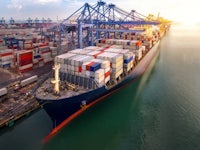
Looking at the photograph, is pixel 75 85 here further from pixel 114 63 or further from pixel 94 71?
pixel 114 63

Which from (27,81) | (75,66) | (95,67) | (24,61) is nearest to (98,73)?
(95,67)

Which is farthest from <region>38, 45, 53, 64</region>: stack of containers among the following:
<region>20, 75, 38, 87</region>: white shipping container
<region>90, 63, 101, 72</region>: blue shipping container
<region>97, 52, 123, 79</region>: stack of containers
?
<region>90, 63, 101, 72</region>: blue shipping container

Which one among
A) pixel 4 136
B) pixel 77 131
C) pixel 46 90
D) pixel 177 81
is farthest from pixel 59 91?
pixel 177 81

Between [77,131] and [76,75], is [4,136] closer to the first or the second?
[77,131]

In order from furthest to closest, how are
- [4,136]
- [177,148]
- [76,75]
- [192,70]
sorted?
[192,70] < [76,75] < [4,136] < [177,148]

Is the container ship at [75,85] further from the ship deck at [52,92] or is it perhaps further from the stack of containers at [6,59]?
the stack of containers at [6,59]

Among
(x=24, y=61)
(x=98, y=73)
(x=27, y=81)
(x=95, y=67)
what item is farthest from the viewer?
(x=24, y=61)

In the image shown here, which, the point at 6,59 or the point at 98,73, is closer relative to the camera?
the point at 98,73
